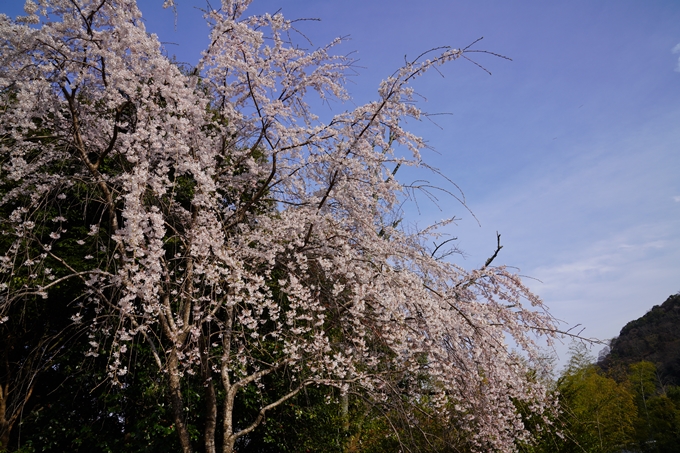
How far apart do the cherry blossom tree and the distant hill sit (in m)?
25.8

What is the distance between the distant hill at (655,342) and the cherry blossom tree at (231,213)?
2585 cm

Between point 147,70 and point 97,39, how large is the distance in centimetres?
45

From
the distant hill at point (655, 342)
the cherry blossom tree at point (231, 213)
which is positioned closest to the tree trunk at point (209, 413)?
the cherry blossom tree at point (231, 213)

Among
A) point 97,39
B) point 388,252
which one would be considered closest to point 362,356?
point 388,252

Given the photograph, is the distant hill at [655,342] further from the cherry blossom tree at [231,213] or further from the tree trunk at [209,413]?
the tree trunk at [209,413]

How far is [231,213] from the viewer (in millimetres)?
4219

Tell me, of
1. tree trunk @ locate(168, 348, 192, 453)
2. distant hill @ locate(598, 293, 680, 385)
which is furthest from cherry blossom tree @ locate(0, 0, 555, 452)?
distant hill @ locate(598, 293, 680, 385)

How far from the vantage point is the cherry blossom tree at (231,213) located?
3.36 m

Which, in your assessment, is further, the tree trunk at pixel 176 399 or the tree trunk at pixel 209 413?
the tree trunk at pixel 209 413

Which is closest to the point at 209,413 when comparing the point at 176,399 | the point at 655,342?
the point at 176,399

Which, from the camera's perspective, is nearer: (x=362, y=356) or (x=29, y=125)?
(x=29, y=125)

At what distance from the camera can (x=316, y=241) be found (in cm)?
433

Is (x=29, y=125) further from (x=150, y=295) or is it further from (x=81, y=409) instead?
(x=81, y=409)

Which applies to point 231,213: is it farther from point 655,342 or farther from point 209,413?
point 655,342
